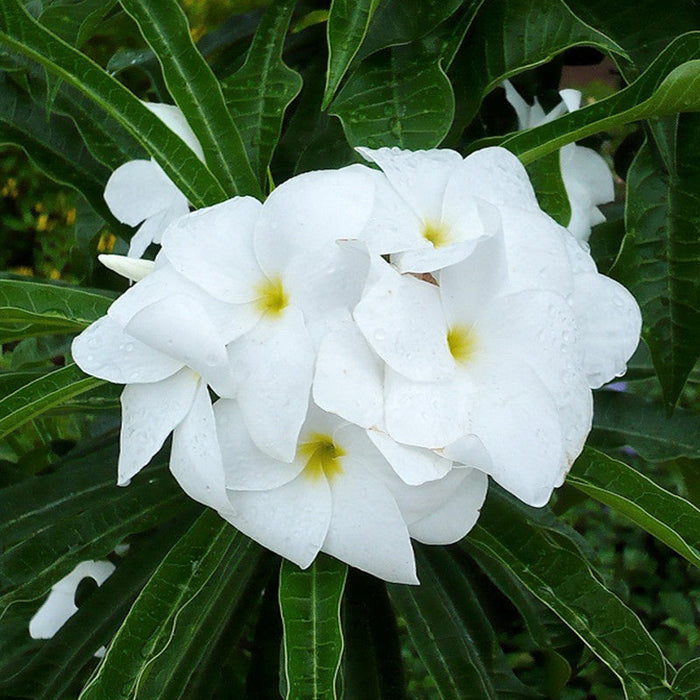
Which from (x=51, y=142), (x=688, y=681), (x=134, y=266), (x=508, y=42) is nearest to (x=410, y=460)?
(x=134, y=266)

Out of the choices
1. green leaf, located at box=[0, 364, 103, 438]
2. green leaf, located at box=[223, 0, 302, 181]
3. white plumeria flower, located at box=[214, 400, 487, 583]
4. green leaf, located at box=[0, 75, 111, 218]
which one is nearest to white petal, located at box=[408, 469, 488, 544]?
white plumeria flower, located at box=[214, 400, 487, 583]

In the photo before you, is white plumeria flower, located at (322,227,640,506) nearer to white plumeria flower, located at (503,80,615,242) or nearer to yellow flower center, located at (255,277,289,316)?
yellow flower center, located at (255,277,289,316)

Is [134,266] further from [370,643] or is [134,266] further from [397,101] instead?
[370,643]

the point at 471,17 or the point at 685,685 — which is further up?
the point at 471,17

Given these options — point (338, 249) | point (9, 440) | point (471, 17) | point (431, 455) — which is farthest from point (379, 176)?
point (9, 440)

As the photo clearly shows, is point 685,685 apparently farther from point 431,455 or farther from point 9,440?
point 9,440

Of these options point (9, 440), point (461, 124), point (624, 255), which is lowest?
point (9, 440)
